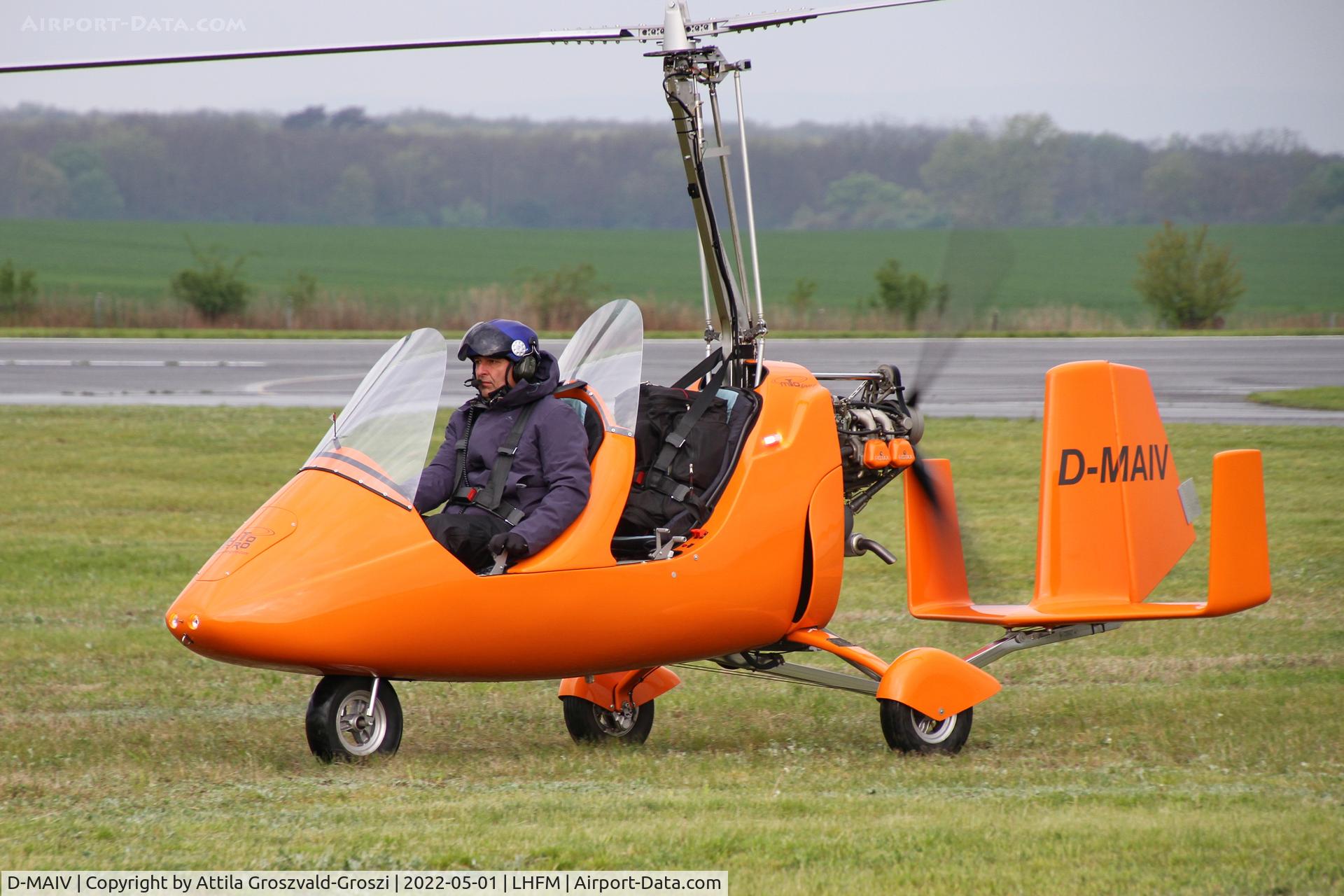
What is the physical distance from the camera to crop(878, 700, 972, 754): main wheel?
661cm

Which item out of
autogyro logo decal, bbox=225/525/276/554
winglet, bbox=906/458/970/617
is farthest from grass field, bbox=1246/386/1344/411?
autogyro logo decal, bbox=225/525/276/554

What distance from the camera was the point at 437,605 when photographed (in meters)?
5.84

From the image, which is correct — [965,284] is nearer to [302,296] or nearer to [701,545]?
[701,545]

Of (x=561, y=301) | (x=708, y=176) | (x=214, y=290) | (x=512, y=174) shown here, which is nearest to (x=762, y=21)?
(x=708, y=176)

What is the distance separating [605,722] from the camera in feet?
23.2

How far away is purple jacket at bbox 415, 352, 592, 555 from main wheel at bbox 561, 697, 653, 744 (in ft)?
4.17

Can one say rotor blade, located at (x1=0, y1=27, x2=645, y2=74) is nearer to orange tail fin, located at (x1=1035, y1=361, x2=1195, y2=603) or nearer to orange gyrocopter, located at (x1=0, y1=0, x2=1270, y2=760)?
orange gyrocopter, located at (x1=0, y1=0, x2=1270, y2=760)

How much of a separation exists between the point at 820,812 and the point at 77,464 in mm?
13384

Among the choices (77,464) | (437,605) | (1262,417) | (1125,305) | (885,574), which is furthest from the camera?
(1125,305)

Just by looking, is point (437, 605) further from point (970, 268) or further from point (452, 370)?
point (452, 370)

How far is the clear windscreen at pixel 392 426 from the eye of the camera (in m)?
6.00

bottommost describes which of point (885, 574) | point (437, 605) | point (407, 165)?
point (885, 574)

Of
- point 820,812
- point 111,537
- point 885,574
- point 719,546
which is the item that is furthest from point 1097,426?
point 111,537

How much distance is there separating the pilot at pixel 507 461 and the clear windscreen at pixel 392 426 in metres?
0.17
